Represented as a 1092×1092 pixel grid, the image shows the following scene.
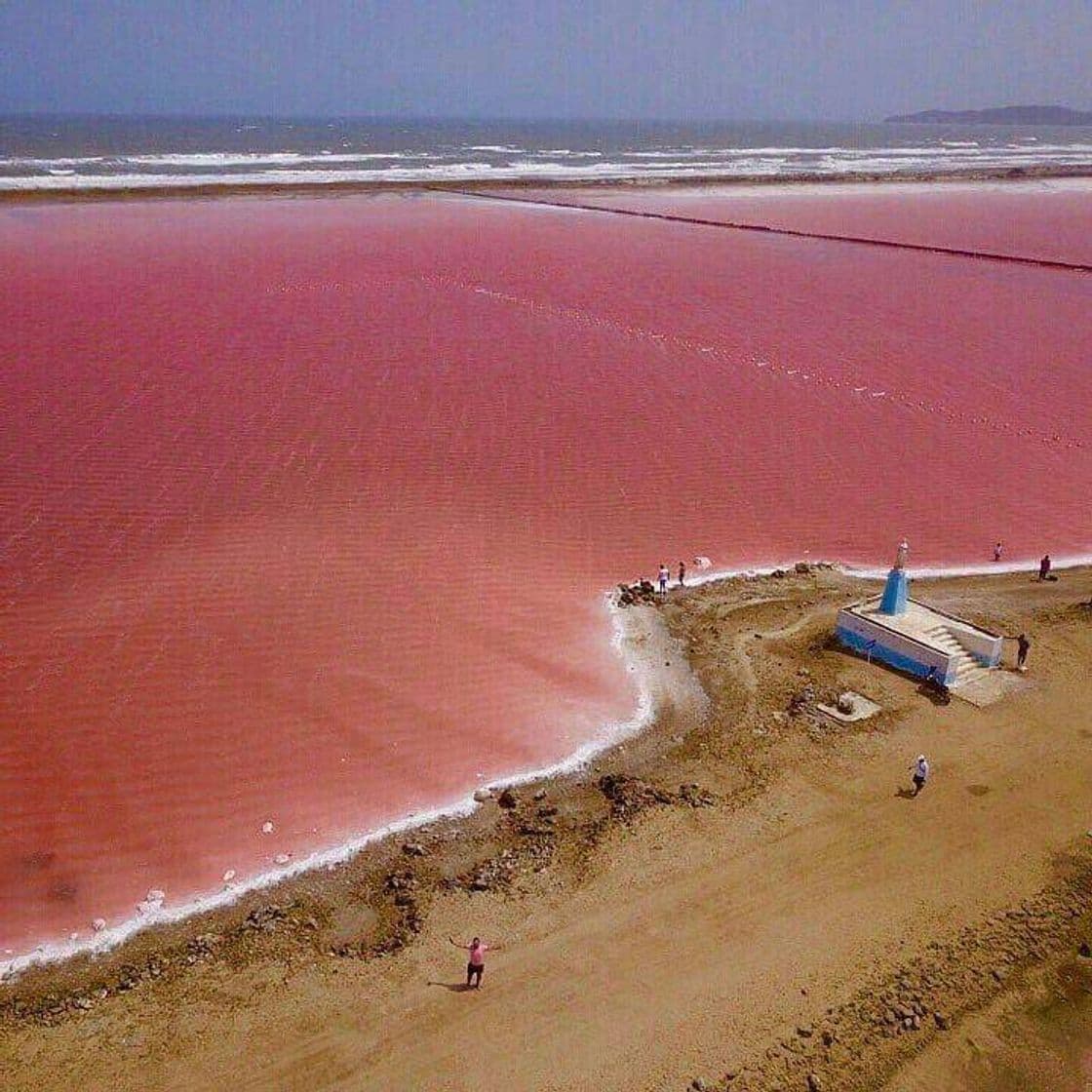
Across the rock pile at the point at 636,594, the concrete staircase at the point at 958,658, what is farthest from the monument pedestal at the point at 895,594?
the rock pile at the point at 636,594

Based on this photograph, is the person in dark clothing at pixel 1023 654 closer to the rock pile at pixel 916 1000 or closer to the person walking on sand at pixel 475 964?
the rock pile at pixel 916 1000

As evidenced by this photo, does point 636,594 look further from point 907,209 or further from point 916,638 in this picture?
point 907,209

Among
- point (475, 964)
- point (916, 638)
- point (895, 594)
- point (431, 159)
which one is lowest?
point (475, 964)

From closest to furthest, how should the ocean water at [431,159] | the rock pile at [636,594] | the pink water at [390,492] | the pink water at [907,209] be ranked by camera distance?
the pink water at [390,492] → the rock pile at [636,594] → the pink water at [907,209] → the ocean water at [431,159]

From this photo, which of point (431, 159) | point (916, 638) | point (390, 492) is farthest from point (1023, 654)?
point (431, 159)

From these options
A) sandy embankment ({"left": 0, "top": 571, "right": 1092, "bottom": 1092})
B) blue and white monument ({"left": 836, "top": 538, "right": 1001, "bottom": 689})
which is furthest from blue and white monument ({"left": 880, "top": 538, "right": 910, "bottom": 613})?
sandy embankment ({"left": 0, "top": 571, "right": 1092, "bottom": 1092})
